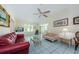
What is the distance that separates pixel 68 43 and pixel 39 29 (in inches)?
27.6

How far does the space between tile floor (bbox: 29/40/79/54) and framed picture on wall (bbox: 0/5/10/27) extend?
0.70 meters

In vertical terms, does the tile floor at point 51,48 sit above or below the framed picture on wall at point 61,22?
below

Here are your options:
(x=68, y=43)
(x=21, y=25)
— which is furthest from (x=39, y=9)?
(x=68, y=43)

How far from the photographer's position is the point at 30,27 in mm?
2221

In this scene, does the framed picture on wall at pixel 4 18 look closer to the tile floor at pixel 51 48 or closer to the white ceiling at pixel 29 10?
the white ceiling at pixel 29 10

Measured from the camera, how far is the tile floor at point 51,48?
87.7 inches

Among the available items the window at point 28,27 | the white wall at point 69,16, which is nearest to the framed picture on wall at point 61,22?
the white wall at point 69,16

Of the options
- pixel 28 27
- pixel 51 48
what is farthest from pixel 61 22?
pixel 28 27

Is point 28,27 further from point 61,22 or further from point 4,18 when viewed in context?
point 61,22

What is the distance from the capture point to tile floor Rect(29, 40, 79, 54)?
7.31ft

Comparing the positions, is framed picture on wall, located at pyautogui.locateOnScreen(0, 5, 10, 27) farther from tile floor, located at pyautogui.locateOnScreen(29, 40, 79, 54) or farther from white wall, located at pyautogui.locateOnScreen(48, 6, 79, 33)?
white wall, located at pyautogui.locateOnScreen(48, 6, 79, 33)

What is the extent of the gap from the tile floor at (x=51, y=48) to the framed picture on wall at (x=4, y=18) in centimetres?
70

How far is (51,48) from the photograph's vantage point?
7.43ft
